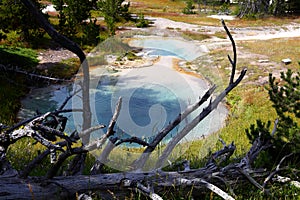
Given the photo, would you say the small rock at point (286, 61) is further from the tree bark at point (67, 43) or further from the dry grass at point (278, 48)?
the tree bark at point (67, 43)

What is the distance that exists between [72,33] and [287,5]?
32.8 metres

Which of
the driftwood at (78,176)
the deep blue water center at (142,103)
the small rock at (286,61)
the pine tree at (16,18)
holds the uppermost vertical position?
the pine tree at (16,18)

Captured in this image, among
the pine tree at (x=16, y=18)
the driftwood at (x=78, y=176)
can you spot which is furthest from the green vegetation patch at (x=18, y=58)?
the driftwood at (x=78, y=176)

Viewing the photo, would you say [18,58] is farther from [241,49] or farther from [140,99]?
[241,49]

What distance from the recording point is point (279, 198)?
3.53m

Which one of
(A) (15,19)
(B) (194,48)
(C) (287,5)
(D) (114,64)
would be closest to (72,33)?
(A) (15,19)

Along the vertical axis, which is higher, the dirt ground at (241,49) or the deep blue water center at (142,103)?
the dirt ground at (241,49)

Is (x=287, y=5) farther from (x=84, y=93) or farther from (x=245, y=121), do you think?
(x=84, y=93)

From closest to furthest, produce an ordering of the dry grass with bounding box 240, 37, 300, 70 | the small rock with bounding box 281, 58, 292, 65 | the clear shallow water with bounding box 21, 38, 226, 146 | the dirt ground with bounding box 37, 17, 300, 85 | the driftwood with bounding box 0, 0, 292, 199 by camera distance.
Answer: the driftwood with bounding box 0, 0, 292, 199 → the clear shallow water with bounding box 21, 38, 226, 146 → the dirt ground with bounding box 37, 17, 300, 85 → the small rock with bounding box 281, 58, 292, 65 → the dry grass with bounding box 240, 37, 300, 70

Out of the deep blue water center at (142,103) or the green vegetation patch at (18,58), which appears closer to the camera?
the deep blue water center at (142,103)

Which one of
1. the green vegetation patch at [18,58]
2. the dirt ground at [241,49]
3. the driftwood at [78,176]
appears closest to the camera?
the driftwood at [78,176]

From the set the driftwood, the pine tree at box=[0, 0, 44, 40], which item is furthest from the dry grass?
the driftwood

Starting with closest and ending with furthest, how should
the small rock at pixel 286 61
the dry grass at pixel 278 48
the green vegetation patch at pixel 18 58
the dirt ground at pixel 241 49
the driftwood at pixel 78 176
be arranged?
the driftwood at pixel 78 176 < the green vegetation patch at pixel 18 58 < the dirt ground at pixel 241 49 < the small rock at pixel 286 61 < the dry grass at pixel 278 48

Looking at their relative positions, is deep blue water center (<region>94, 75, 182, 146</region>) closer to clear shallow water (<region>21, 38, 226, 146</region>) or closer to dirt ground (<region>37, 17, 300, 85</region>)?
clear shallow water (<region>21, 38, 226, 146</region>)
